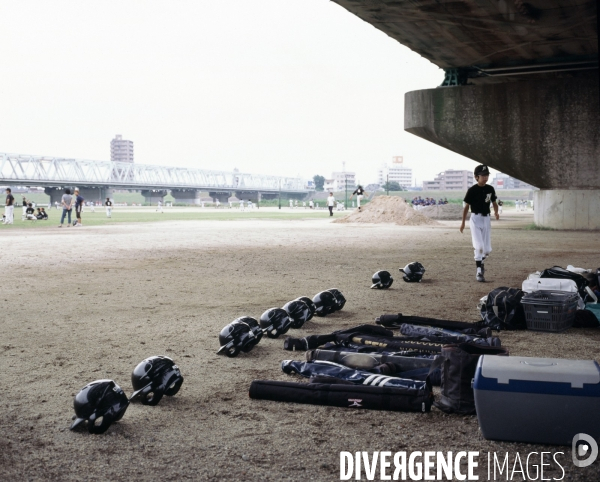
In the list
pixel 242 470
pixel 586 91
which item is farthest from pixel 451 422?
pixel 586 91

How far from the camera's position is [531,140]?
27969 millimetres

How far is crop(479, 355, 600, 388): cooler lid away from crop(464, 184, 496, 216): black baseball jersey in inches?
366

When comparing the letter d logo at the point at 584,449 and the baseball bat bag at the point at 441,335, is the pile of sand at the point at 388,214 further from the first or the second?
the letter d logo at the point at 584,449

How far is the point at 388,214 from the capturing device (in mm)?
43844

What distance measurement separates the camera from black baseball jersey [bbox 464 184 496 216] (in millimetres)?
13648

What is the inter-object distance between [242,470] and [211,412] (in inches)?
49.2

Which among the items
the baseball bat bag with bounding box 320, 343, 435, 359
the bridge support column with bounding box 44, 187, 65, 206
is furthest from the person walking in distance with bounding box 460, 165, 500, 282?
the bridge support column with bounding box 44, 187, 65, 206

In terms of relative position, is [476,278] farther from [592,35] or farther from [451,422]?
[592,35]

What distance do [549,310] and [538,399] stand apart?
436 centimetres

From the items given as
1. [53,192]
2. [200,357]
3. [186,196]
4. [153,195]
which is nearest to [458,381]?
[200,357]

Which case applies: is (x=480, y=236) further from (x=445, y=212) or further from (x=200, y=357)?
(x=445, y=212)

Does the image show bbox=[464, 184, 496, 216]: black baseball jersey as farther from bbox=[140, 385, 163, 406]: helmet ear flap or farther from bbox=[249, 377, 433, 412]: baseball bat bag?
bbox=[140, 385, 163, 406]: helmet ear flap

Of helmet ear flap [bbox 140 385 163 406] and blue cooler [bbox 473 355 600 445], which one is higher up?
blue cooler [bbox 473 355 600 445]

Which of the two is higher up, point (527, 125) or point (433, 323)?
point (527, 125)
